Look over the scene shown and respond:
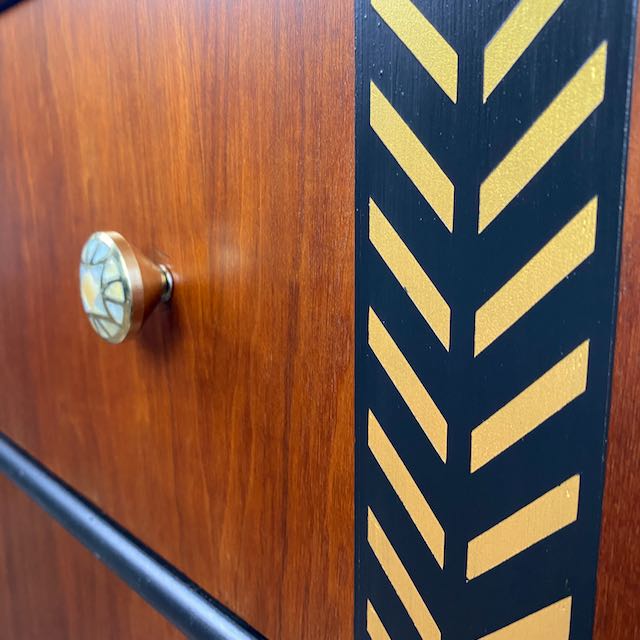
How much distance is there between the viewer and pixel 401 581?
0.21m

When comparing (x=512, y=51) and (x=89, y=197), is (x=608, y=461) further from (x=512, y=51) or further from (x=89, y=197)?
(x=89, y=197)

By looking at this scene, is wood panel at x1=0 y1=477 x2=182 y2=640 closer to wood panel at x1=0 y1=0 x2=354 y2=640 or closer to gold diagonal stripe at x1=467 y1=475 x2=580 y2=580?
wood panel at x1=0 y1=0 x2=354 y2=640

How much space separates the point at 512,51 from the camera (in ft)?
0.52

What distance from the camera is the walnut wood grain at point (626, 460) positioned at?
148 mm

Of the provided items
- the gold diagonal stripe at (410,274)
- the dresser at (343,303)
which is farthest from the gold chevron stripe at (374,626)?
the gold diagonal stripe at (410,274)

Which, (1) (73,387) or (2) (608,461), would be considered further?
(1) (73,387)

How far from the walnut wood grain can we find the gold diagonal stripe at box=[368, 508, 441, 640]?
0.06 m

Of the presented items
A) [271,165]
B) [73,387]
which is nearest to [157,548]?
[73,387]

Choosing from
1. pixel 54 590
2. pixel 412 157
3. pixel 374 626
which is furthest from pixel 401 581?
pixel 54 590

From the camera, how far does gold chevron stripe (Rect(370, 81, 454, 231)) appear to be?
18 centimetres

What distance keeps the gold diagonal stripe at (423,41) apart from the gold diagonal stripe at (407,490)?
0.36ft

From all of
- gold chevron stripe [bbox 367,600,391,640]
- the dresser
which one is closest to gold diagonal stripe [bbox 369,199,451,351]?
the dresser

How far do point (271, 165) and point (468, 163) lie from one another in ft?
0.27

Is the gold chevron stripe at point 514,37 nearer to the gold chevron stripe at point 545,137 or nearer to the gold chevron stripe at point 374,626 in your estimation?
the gold chevron stripe at point 545,137
